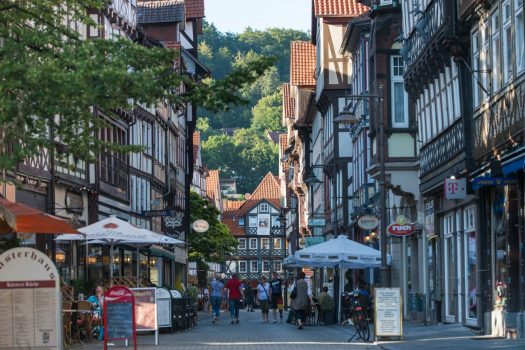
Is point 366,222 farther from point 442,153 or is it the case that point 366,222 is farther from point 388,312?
point 388,312

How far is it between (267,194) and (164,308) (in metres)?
135

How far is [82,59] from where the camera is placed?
53.8 feet

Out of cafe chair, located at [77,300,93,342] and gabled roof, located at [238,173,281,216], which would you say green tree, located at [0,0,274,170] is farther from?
gabled roof, located at [238,173,281,216]

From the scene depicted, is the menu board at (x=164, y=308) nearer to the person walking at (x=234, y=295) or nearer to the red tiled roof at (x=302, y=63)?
the person walking at (x=234, y=295)

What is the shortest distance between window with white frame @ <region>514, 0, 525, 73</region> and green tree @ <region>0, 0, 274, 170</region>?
9.34 meters

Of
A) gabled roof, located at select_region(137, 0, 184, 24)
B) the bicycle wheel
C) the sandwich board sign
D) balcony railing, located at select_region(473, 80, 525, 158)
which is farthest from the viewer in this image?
gabled roof, located at select_region(137, 0, 184, 24)

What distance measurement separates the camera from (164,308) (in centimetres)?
3538

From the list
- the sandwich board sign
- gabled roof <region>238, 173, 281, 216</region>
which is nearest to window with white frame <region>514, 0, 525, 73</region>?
the sandwich board sign

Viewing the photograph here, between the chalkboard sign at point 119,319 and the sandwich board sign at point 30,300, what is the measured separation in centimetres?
428

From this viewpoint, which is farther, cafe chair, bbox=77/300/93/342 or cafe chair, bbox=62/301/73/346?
cafe chair, bbox=77/300/93/342

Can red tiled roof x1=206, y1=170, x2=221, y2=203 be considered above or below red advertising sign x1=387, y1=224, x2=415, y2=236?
above

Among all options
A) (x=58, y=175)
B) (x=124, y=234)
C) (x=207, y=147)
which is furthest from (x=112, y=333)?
(x=207, y=147)

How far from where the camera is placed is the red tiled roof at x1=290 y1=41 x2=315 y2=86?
294 feet

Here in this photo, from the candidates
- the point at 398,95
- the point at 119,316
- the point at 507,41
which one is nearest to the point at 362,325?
the point at 507,41
